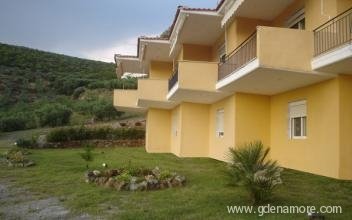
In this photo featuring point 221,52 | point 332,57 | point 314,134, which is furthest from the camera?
point 221,52

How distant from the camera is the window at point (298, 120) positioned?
1445 centimetres

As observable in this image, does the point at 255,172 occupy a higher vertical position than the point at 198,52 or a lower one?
lower

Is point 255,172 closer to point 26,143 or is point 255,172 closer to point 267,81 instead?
point 267,81

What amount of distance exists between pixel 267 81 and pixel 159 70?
52.1 feet

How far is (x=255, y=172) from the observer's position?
9.07m

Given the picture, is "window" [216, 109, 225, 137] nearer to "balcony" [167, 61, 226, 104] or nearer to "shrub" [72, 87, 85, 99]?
"balcony" [167, 61, 226, 104]

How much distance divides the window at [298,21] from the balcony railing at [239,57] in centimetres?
164

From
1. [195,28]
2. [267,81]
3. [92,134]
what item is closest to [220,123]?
[195,28]

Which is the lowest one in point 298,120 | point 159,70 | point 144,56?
point 298,120

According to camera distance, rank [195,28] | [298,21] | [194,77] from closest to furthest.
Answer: [298,21] < [194,77] < [195,28]

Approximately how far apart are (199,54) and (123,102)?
A: 29.0ft

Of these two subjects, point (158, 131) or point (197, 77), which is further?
point (158, 131)

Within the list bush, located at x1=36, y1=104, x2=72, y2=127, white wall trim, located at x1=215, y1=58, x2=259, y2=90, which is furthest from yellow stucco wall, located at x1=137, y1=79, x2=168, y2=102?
bush, located at x1=36, y1=104, x2=72, y2=127

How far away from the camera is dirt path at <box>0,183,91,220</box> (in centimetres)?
885
